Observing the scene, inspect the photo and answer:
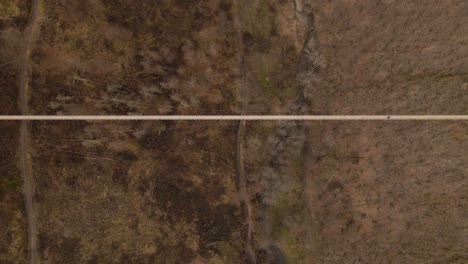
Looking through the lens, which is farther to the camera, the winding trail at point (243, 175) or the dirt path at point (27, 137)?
the winding trail at point (243, 175)

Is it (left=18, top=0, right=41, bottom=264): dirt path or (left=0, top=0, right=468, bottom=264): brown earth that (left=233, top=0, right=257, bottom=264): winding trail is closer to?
(left=0, top=0, right=468, bottom=264): brown earth

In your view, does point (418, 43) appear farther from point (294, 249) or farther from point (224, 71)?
point (294, 249)

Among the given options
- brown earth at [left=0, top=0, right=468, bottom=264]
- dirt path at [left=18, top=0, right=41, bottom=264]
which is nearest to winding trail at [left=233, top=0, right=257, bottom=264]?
brown earth at [left=0, top=0, right=468, bottom=264]

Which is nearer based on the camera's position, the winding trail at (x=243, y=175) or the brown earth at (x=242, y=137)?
the brown earth at (x=242, y=137)

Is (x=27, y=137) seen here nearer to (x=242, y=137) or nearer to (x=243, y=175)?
(x=242, y=137)

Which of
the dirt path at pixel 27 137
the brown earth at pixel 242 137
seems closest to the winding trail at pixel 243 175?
the brown earth at pixel 242 137

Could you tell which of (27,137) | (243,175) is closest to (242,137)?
(243,175)

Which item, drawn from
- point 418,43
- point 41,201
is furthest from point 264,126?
point 41,201

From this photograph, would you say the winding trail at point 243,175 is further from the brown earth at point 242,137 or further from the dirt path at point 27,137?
the dirt path at point 27,137
